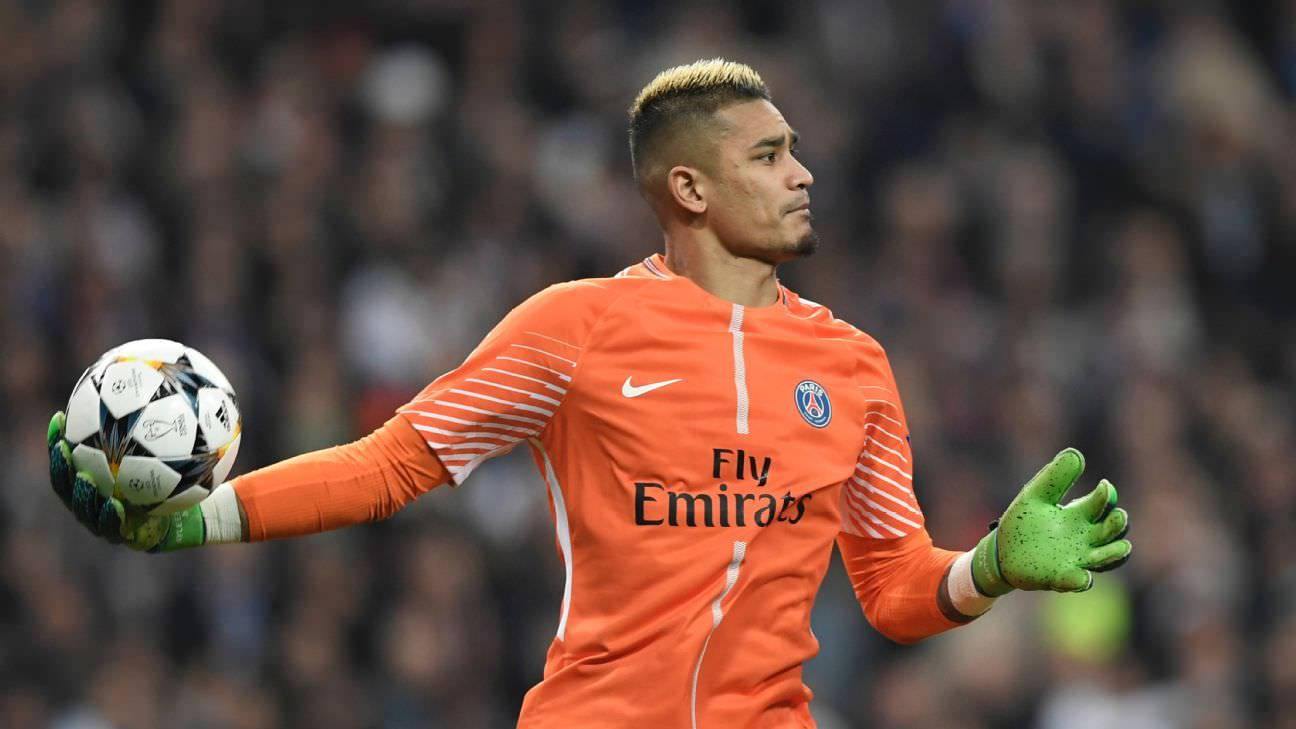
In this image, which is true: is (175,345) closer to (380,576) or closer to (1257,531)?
(380,576)

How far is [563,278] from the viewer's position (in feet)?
36.0

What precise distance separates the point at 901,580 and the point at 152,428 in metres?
1.87

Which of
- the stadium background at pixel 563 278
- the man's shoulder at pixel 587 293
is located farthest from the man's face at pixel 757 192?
the stadium background at pixel 563 278

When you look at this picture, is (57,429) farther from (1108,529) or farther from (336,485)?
(1108,529)

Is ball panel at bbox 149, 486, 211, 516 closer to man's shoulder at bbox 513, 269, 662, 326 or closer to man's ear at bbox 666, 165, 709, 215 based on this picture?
man's shoulder at bbox 513, 269, 662, 326

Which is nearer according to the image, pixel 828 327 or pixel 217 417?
pixel 217 417

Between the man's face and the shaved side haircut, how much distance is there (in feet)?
0.10

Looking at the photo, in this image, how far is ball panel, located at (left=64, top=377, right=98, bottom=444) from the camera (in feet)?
14.5

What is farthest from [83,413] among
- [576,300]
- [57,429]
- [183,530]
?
[576,300]

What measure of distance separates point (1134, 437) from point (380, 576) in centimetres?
390

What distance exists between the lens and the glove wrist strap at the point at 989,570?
4.83 m

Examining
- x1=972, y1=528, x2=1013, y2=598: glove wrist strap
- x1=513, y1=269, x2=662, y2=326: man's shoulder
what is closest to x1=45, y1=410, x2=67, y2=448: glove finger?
x1=513, y1=269, x2=662, y2=326: man's shoulder

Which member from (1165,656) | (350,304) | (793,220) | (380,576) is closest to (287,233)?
(350,304)

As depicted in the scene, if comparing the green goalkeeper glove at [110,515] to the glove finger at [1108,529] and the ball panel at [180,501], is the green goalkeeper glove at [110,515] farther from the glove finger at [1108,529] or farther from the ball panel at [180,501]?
the glove finger at [1108,529]
